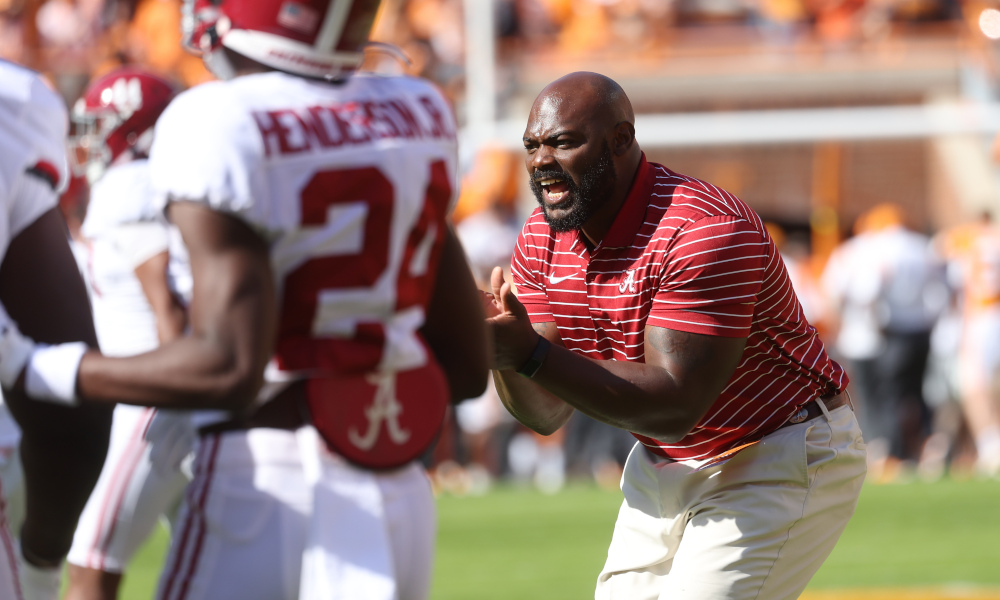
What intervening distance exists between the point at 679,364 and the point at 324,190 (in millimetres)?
1322

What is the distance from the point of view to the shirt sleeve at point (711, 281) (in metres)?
3.39

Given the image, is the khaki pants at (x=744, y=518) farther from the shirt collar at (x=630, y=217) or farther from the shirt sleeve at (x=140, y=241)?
the shirt sleeve at (x=140, y=241)

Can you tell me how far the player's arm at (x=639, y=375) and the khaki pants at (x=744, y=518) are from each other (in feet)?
0.92

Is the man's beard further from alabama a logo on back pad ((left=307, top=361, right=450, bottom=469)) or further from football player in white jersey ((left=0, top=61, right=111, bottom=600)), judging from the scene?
football player in white jersey ((left=0, top=61, right=111, bottom=600))

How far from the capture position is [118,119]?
466 centimetres

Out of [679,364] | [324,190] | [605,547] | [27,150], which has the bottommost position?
[605,547]

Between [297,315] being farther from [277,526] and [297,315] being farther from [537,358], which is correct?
[537,358]

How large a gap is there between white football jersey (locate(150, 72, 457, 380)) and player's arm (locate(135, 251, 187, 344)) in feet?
4.75

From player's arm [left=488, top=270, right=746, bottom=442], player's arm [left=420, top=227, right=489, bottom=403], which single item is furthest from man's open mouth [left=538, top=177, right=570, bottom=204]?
player's arm [left=420, top=227, right=489, bottom=403]

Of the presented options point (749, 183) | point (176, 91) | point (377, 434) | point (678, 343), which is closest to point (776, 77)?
point (749, 183)

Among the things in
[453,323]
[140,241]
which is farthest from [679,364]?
[140,241]

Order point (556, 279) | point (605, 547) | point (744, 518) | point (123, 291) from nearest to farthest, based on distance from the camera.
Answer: point (744, 518), point (556, 279), point (123, 291), point (605, 547)

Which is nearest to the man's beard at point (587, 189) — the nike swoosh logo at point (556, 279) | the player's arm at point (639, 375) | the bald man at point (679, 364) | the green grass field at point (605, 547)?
the bald man at point (679, 364)

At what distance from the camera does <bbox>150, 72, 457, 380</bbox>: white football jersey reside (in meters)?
2.28
